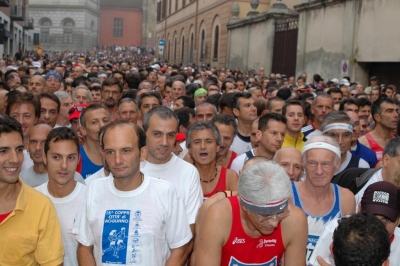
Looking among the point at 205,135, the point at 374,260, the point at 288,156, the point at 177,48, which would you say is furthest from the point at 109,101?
the point at 177,48

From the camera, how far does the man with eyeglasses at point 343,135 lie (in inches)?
230

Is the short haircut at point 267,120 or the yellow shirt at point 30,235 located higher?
the short haircut at point 267,120

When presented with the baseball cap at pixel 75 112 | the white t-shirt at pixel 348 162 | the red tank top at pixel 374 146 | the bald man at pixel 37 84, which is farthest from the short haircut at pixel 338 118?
the bald man at pixel 37 84

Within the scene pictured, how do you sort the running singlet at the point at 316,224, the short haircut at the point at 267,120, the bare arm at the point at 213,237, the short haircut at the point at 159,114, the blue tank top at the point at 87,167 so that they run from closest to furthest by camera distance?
the bare arm at the point at 213,237, the running singlet at the point at 316,224, the short haircut at the point at 159,114, the blue tank top at the point at 87,167, the short haircut at the point at 267,120

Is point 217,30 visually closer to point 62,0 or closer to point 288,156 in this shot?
point 288,156

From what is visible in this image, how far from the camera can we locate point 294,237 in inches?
136

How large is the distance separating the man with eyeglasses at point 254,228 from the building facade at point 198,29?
29337mm

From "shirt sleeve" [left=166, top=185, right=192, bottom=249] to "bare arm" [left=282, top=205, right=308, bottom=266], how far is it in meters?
0.71

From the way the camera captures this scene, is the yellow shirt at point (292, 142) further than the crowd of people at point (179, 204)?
Yes

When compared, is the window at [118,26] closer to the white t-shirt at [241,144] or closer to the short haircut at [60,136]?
the white t-shirt at [241,144]

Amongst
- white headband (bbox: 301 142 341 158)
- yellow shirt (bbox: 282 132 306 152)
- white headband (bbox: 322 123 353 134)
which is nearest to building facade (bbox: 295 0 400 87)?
yellow shirt (bbox: 282 132 306 152)

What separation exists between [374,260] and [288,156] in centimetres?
213

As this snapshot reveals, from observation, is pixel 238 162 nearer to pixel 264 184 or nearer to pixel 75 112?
pixel 264 184

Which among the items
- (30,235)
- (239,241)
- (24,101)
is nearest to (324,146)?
(239,241)
